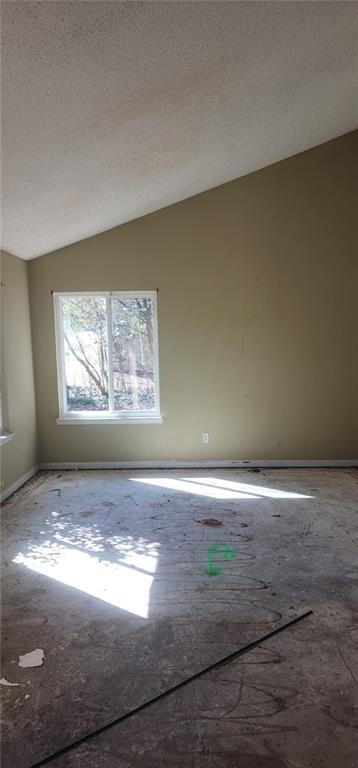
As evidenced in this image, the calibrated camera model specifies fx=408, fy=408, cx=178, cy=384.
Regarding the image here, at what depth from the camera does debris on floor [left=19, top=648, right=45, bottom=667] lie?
1982mm

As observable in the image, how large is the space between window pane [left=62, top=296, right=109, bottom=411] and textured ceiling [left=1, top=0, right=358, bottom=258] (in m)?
1.00

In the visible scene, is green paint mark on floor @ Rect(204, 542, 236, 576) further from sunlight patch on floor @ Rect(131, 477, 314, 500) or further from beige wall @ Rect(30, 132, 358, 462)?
beige wall @ Rect(30, 132, 358, 462)

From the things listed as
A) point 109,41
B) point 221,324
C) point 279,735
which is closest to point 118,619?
point 279,735

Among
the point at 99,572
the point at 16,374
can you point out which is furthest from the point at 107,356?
the point at 99,572

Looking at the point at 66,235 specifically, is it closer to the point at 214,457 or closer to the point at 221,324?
the point at 221,324

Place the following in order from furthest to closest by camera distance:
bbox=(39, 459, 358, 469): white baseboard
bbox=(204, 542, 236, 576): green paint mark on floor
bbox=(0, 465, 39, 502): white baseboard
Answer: bbox=(39, 459, 358, 469): white baseboard < bbox=(0, 465, 39, 502): white baseboard < bbox=(204, 542, 236, 576): green paint mark on floor

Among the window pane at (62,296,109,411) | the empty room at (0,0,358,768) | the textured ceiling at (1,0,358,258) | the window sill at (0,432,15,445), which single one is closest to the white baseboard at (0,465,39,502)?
the empty room at (0,0,358,768)

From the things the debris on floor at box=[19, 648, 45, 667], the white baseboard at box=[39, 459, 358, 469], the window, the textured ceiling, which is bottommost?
the debris on floor at box=[19, 648, 45, 667]

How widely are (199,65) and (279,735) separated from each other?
309cm

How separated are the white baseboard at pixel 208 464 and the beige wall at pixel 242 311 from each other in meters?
0.07

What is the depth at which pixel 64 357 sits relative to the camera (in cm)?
488

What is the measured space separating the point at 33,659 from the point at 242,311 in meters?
3.81

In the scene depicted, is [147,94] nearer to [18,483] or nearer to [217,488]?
[217,488]

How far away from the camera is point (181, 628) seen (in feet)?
7.19
